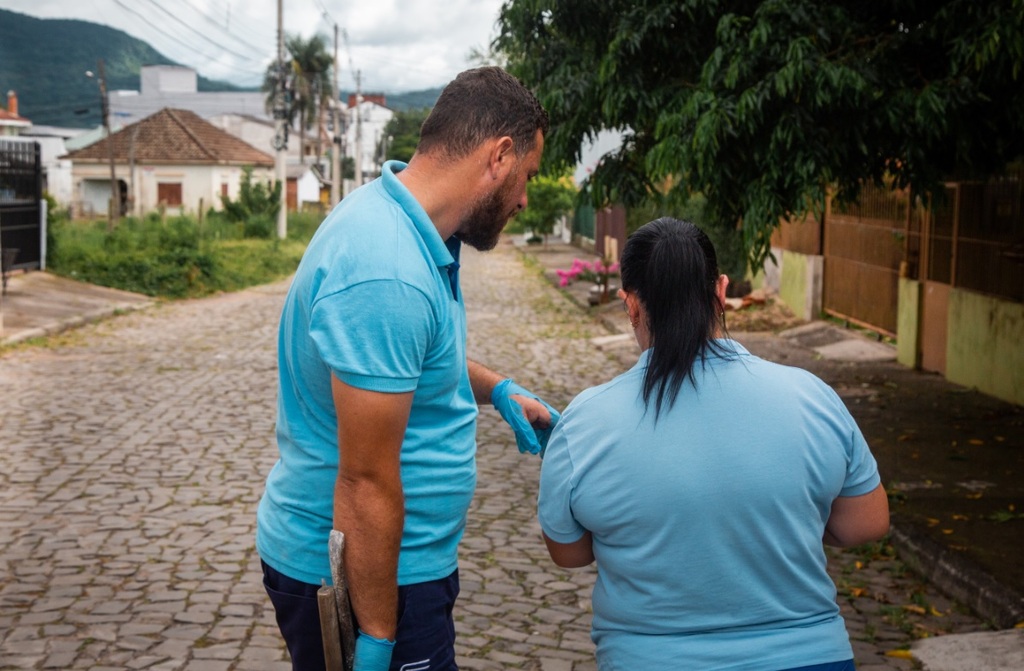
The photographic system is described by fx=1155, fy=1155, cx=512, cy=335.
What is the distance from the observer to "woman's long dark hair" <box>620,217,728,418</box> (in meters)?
2.11

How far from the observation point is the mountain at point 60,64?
117188 mm

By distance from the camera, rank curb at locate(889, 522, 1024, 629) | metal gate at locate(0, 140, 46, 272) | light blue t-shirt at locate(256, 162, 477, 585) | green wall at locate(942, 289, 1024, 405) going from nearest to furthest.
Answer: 1. light blue t-shirt at locate(256, 162, 477, 585)
2. curb at locate(889, 522, 1024, 629)
3. green wall at locate(942, 289, 1024, 405)
4. metal gate at locate(0, 140, 46, 272)

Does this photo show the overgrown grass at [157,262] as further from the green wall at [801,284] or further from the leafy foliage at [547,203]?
the leafy foliage at [547,203]

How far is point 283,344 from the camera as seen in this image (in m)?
2.33

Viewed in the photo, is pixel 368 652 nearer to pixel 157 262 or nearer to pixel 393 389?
pixel 393 389

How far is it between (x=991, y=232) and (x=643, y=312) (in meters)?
9.46

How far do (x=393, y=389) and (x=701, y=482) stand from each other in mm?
578

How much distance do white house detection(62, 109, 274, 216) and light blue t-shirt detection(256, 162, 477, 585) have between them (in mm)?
56342

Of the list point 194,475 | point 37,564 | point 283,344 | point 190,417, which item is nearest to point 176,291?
point 190,417

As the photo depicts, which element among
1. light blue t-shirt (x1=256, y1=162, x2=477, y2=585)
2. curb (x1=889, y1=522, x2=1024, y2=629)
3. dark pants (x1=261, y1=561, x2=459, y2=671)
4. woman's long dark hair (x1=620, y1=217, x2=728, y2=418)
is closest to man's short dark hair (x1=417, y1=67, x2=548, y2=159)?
light blue t-shirt (x1=256, y1=162, x2=477, y2=585)

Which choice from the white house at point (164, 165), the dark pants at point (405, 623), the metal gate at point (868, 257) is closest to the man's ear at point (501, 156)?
the dark pants at point (405, 623)

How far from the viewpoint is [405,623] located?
2.28 metres

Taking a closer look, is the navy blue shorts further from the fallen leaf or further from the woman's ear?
the fallen leaf

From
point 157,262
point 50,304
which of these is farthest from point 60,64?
point 50,304
